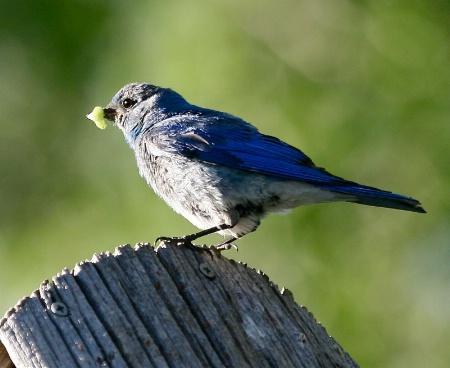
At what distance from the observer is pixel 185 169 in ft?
19.4

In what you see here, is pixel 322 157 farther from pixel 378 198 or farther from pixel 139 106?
pixel 139 106

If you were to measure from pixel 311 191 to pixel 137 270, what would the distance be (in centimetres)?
229

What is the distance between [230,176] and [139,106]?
1431 millimetres

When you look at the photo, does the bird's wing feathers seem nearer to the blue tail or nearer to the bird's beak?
the blue tail

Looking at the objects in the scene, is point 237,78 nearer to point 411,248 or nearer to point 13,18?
point 411,248

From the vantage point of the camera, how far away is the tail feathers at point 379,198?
527cm

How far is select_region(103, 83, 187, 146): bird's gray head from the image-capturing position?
6.82m

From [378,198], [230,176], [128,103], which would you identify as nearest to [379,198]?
[378,198]

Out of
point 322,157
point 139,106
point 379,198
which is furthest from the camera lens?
point 139,106

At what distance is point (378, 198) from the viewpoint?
17.8ft

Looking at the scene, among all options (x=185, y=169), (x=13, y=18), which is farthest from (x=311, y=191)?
(x=13, y=18)

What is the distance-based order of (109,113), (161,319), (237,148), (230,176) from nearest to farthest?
(161,319)
(230,176)
(237,148)
(109,113)

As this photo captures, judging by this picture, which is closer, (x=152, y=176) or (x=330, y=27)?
(x=152, y=176)

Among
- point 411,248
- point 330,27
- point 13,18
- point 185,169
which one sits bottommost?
point 411,248
